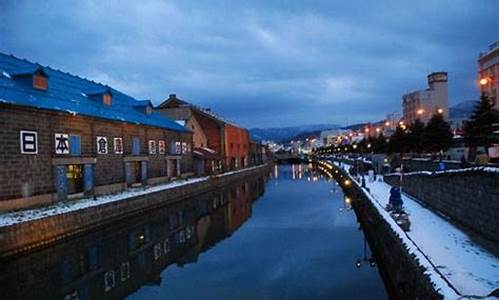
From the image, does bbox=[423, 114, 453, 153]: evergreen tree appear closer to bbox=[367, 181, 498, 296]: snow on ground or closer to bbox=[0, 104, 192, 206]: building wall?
bbox=[0, 104, 192, 206]: building wall

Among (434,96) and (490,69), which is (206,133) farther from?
(434,96)

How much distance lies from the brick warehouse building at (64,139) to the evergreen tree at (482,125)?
22809 millimetres

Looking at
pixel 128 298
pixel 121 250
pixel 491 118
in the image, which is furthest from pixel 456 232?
pixel 491 118

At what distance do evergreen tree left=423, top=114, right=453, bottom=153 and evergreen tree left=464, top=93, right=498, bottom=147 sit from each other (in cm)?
923

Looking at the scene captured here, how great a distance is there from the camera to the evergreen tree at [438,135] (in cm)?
4134

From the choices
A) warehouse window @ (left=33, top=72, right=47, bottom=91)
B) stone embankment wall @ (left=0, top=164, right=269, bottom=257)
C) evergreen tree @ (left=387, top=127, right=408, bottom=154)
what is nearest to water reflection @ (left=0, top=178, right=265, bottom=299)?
stone embankment wall @ (left=0, top=164, right=269, bottom=257)

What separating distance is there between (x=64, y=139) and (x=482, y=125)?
25.7 metres

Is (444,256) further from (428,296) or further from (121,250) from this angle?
(121,250)

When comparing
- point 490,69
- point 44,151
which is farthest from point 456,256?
point 490,69

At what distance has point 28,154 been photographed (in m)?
21.6

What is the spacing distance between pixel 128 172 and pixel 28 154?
11.2m

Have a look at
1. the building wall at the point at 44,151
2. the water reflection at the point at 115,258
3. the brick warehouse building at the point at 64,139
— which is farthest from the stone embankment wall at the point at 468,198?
the building wall at the point at 44,151

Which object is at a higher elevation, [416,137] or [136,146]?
[416,137]

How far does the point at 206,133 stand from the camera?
5922 centimetres
